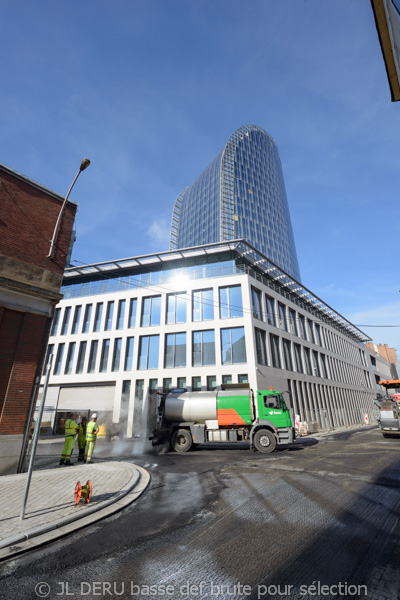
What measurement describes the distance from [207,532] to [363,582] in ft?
7.54

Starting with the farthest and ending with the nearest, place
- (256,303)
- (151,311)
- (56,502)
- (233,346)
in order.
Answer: (151,311)
(256,303)
(233,346)
(56,502)

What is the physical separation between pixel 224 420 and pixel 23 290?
38.4 ft

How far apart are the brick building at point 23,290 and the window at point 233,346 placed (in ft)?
55.5

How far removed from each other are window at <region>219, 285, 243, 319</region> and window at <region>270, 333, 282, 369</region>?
17.8ft

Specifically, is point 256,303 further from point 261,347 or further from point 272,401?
point 272,401

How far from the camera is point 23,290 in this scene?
10.8 m

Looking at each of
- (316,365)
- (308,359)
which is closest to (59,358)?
(308,359)

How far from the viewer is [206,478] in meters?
8.43

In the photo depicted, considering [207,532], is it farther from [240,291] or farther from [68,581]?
[240,291]

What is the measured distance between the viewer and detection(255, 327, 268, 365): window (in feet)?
85.1

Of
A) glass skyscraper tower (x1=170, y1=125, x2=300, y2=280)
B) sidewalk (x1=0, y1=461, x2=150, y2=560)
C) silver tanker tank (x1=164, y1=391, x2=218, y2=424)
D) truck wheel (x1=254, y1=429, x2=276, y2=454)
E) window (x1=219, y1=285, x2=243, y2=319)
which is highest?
glass skyscraper tower (x1=170, y1=125, x2=300, y2=280)

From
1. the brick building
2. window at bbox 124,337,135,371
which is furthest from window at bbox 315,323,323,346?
the brick building

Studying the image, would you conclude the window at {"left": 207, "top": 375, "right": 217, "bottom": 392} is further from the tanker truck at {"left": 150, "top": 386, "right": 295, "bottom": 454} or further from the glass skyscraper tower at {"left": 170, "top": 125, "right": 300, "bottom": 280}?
the glass skyscraper tower at {"left": 170, "top": 125, "right": 300, "bottom": 280}

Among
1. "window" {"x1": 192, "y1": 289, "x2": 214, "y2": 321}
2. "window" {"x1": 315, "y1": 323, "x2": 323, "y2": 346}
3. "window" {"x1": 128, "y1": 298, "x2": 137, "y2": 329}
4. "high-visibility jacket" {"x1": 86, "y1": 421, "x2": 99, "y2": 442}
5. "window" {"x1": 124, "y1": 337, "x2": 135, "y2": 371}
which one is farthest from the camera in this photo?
"window" {"x1": 315, "y1": 323, "x2": 323, "y2": 346}
